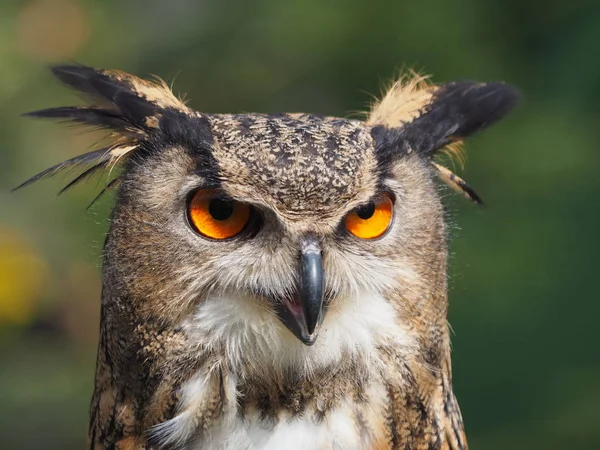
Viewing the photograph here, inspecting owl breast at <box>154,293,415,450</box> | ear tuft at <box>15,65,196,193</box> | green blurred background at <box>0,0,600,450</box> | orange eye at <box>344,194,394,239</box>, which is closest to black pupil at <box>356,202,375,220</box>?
orange eye at <box>344,194,394,239</box>

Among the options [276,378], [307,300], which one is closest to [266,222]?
[307,300]

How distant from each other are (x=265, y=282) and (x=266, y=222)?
10 centimetres

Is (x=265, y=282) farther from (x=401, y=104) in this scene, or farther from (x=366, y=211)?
(x=401, y=104)

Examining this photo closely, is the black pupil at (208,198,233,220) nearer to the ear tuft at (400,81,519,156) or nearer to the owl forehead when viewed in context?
the owl forehead

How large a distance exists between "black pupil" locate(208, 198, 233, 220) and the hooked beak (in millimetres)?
126

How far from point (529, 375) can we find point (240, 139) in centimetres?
186

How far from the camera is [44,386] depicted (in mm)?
3324

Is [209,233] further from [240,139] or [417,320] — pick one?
[417,320]

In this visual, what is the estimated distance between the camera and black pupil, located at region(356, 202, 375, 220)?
1460mm

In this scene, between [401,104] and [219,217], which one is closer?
[219,217]

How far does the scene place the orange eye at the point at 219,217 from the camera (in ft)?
4.64

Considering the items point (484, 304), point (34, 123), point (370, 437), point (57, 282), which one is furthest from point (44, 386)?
point (370, 437)

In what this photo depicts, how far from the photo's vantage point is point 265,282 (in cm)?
144

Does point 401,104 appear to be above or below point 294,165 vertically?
above
